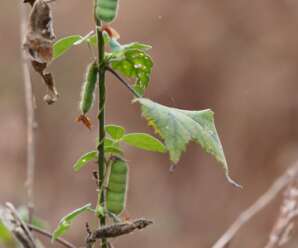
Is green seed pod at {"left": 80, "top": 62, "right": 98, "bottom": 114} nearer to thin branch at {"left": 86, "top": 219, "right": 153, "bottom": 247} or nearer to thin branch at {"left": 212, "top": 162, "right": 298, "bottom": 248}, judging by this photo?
thin branch at {"left": 86, "top": 219, "right": 153, "bottom": 247}

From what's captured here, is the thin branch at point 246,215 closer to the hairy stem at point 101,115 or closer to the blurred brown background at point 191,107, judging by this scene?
the hairy stem at point 101,115

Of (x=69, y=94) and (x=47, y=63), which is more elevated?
(x=47, y=63)

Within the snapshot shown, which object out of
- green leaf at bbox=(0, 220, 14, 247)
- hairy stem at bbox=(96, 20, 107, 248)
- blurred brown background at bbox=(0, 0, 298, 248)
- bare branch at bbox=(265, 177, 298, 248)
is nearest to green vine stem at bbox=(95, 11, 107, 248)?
hairy stem at bbox=(96, 20, 107, 248)

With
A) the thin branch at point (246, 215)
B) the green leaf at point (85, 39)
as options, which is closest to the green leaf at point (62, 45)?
the green leaf at point (85, 39)

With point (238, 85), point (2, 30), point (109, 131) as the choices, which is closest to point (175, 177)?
point (238, 85)

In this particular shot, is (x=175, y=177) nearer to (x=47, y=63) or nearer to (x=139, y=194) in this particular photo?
(x=139, y=194)
